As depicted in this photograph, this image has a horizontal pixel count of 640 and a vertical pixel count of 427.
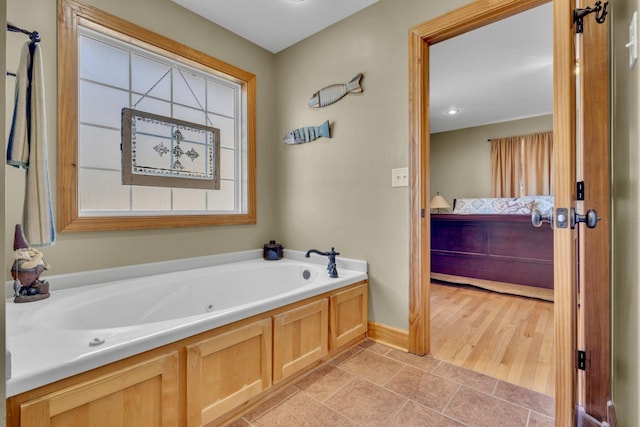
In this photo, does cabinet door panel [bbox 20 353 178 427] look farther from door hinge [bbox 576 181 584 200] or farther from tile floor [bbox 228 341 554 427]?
door hinge [bbox 576 181 584 200]

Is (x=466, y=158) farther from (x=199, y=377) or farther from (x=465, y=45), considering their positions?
(x=199, y=377)

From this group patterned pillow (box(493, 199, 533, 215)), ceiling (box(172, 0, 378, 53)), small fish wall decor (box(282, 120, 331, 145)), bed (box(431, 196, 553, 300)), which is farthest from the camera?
patterned pillow (box(493, 199, 533, 215))

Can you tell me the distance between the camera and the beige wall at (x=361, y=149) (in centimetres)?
205

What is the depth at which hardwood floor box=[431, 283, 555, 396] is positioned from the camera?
1.76 meters

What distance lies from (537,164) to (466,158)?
119 centimetres

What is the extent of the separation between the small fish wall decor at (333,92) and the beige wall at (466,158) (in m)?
4.46

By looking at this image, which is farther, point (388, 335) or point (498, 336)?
point (498, 336)

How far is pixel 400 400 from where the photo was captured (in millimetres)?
1487

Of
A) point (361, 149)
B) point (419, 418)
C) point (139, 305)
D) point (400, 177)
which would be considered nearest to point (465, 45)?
point (361, 149)

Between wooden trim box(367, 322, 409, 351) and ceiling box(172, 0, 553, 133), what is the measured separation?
244 cm

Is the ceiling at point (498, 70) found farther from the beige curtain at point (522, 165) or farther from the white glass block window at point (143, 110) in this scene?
the white glass block window at point (143, 110)

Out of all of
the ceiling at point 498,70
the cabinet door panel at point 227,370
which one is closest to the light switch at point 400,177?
the cabinet door panel at point 227,370

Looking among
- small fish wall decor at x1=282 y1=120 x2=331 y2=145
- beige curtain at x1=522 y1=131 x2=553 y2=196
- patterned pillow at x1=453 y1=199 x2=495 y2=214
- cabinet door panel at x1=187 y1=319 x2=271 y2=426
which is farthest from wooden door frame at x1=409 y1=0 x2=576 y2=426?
beige curtain at x1=522 y1=131 x2=553 y2=196

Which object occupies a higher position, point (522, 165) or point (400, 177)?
point (522, 165)
